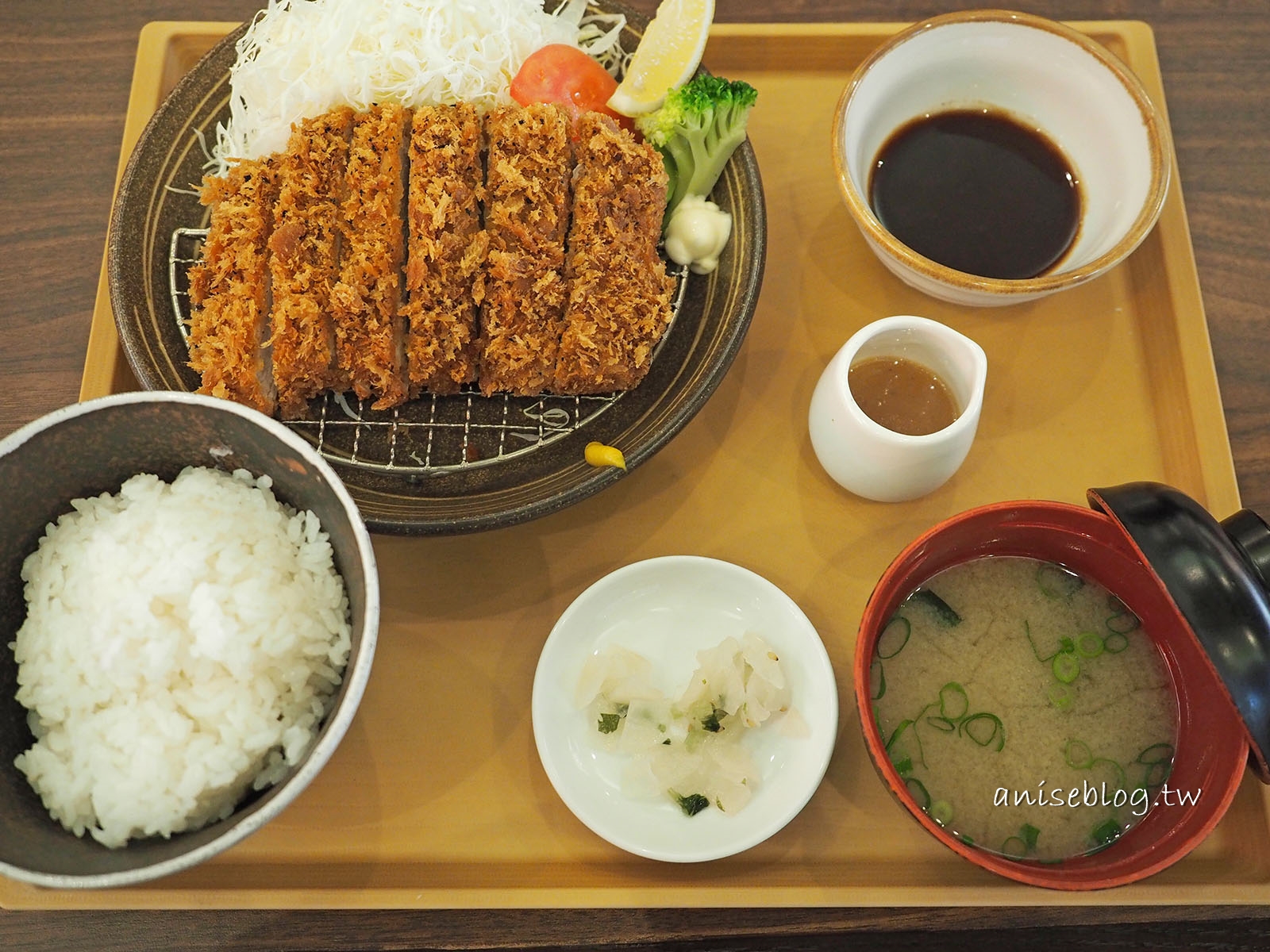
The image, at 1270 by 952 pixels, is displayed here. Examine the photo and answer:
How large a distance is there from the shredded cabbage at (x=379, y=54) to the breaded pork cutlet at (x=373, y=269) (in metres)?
0.24

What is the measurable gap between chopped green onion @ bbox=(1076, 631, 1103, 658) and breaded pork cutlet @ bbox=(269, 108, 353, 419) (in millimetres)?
1708

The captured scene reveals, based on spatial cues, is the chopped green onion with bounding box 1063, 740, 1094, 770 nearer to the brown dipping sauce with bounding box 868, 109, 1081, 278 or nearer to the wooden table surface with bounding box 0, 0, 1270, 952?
the wooden table surface with bounding box 0, 0, 1270, 952

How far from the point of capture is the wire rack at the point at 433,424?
6.63 feet

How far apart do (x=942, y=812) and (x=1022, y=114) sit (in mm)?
1771

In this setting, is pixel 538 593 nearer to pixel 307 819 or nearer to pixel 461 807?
pixel 461 807

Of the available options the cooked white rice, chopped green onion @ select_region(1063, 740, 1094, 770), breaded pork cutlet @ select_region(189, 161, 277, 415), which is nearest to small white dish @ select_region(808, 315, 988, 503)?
chopped green onion @ select_region(1063, 740, 1094, 770)

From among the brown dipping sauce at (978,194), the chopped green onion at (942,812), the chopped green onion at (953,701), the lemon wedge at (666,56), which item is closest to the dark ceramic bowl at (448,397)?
the lemon wedge at (666,56)

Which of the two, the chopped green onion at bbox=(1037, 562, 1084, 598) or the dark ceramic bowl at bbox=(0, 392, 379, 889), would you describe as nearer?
the dark ceramic bowl at bbox=(0, 392, 379, 889)

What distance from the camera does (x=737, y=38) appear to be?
2523 millimetres

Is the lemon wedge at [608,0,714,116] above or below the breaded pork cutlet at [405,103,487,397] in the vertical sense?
above

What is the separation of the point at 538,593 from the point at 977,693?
95 centimetres

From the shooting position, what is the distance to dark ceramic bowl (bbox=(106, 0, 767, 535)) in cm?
191

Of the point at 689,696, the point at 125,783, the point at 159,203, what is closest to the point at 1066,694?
the point at 689,696

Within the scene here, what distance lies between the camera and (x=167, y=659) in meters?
1.45
